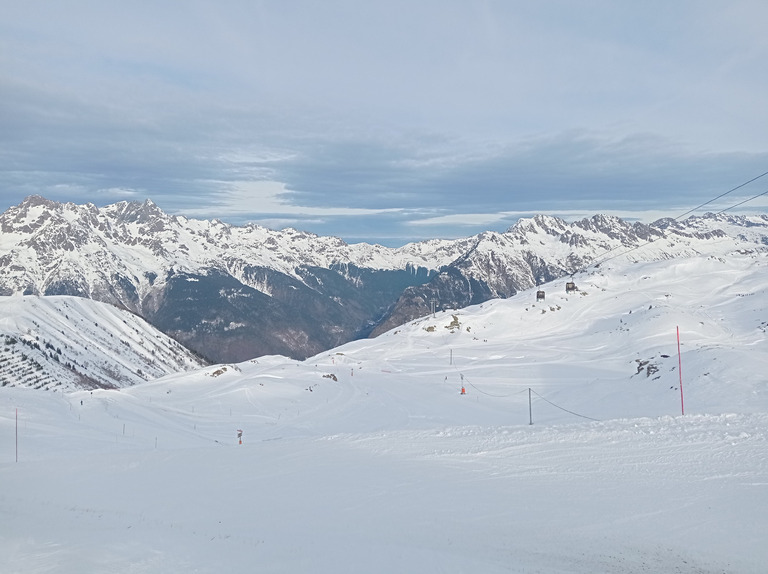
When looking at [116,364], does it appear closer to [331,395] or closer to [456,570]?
[331,395]

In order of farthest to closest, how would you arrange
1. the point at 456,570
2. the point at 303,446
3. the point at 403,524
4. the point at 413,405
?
the point at 413,405
the point at 303,446
the point at 403,524
the point at 456,570

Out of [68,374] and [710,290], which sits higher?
[710,290]

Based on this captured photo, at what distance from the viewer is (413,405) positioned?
2010 inches

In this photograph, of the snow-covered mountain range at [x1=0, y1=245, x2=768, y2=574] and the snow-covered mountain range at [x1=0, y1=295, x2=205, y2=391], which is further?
the snow-covered mountain range at [x1=0, y1=295, x2=205, y2=391]

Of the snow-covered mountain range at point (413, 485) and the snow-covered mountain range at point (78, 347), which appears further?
the snow-covered mountain range at point (78, 347)

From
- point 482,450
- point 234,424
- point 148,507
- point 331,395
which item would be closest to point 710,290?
point 331,395

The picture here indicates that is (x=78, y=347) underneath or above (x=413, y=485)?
above

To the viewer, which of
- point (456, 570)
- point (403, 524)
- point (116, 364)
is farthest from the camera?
point (116, 364)

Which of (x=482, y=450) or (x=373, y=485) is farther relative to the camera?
(x=482, y=450)

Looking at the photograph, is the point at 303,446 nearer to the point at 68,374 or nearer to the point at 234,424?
the point at 234,424

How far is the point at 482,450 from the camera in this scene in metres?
22.6

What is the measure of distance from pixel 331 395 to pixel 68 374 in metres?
47.2

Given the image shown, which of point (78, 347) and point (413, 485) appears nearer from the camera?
point (413, 485)

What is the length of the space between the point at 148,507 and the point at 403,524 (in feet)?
28.3
